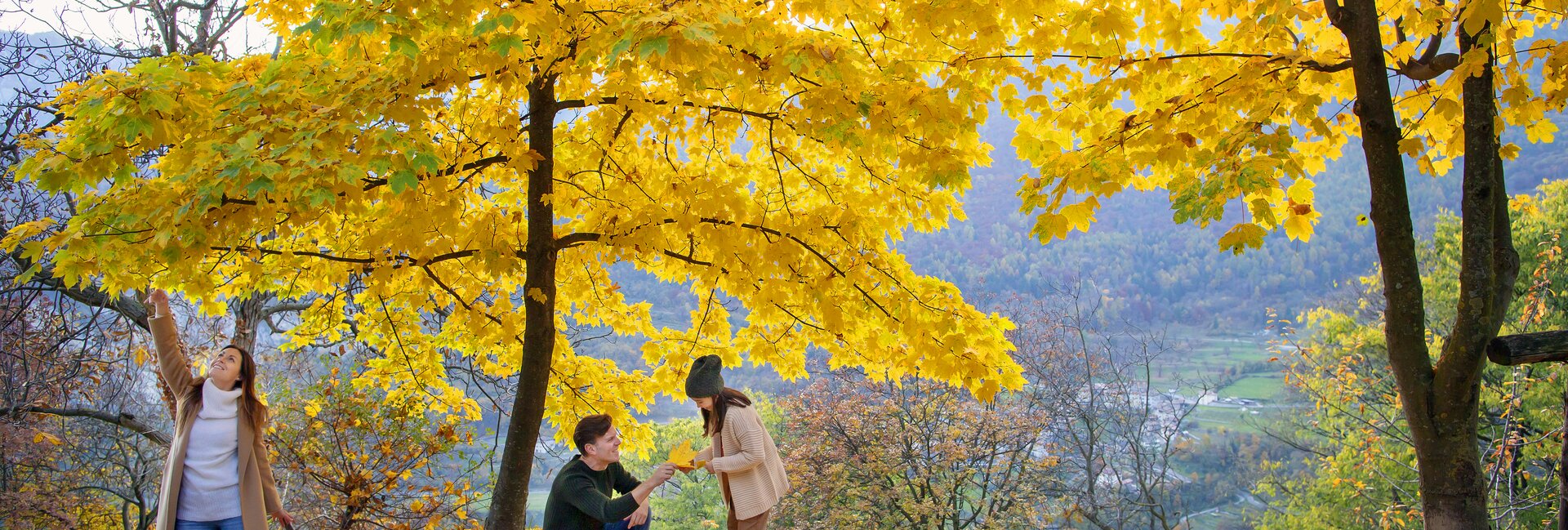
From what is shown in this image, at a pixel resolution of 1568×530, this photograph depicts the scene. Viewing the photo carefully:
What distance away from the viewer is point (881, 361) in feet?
16.2

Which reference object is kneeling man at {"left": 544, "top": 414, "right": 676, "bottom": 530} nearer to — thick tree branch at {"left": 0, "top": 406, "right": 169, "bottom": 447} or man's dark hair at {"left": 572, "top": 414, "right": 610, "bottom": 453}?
man's dark hair at {"left": 572, "top": 414, "right": 610, "bottom": 453}

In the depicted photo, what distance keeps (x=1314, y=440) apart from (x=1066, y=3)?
20.7 metres

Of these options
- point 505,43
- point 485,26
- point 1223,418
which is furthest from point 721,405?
point 1223,418

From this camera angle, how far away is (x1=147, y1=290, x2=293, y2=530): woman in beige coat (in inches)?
125

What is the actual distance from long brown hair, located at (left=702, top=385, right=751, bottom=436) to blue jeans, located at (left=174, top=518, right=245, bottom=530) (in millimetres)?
1766

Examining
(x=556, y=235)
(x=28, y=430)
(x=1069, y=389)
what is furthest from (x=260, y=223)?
(x=1069, y=389)

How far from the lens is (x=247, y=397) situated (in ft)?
10.8

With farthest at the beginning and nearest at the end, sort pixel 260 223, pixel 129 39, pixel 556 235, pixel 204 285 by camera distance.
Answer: pixel 129 39, pixel 556 235, pixel 204 285, pixel 260 223

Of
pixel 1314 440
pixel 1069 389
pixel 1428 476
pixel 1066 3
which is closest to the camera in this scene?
pixel 1428 476

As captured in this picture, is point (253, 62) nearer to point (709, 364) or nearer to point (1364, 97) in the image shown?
point (709, 364)

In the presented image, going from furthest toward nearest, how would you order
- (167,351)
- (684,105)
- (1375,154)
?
1. (684,105)
2. (167,351)
3. (1375,154)

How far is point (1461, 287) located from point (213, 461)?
435 centimetres

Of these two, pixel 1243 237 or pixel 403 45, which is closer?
pixel 403 45

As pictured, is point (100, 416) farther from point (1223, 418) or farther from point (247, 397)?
point (1223, 418)
